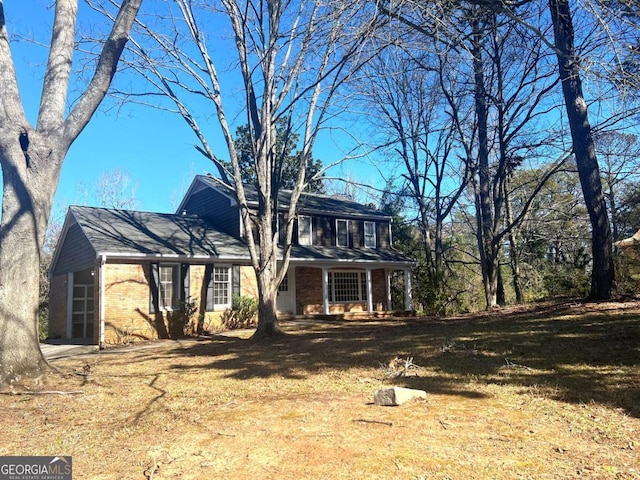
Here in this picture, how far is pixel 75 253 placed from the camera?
16344mm

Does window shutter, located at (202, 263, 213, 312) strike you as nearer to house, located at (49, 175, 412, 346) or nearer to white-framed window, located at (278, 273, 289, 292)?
house, located at (49, 175, 412, 346)

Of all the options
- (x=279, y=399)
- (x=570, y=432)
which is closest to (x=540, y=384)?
(x=570, y=432)

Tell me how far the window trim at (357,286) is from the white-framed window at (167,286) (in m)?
7.70

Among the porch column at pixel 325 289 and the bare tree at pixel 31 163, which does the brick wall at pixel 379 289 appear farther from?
the bare tree at pixel 31 163

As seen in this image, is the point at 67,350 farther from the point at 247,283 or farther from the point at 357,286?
the point at 357,286

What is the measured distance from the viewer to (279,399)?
558 cm

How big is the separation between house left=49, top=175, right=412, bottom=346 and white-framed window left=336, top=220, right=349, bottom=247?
0.05 meters

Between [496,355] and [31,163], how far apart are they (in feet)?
27.3

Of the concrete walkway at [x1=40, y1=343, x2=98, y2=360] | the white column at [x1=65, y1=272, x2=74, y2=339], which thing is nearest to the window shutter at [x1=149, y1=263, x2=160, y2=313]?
the concrete walkway at [x1=40, y1=343, x2=98, y2=360]

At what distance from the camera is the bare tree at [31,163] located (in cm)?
688

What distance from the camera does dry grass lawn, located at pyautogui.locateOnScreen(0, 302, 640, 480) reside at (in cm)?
347

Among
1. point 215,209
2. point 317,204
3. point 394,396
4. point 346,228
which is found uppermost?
point 317,204

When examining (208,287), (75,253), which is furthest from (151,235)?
(75,253)

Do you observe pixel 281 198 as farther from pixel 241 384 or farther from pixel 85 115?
pixel 241 384
